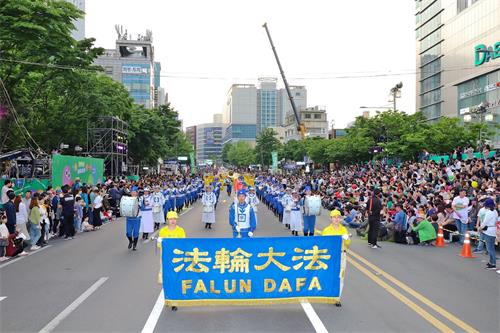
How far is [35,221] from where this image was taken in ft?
44.2

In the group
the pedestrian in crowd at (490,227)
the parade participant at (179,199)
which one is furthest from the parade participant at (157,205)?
the pedestrian in crowd at (490,227)

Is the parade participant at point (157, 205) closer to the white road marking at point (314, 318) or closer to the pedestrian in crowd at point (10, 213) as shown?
the pedestrian in crowd at point (10, 213)

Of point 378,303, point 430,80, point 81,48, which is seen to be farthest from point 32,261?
point 430,80

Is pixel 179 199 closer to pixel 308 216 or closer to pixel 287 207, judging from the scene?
pixel 287 207

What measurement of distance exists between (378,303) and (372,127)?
38.8m

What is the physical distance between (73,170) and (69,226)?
935cm

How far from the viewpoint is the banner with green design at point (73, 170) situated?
72.5ft

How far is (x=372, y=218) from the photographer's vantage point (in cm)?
1401

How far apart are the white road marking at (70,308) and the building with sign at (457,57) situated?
3968 centimetres

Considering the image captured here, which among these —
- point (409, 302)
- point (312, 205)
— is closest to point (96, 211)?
point (312, 205)

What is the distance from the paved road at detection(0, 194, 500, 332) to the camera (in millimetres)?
6617

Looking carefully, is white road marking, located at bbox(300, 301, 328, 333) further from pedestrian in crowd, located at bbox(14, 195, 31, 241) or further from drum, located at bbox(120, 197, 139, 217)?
pedestrian in crowd, located at bbox(14, 195, 31, 241)

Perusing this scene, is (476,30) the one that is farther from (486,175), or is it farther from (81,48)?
(81,48)

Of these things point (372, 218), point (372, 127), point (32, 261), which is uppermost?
point (372, 127)
